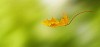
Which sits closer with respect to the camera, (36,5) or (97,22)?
(97,22)

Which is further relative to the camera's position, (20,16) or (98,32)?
(20,16)

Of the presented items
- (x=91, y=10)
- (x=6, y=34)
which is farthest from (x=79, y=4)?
(x=6, y=34)

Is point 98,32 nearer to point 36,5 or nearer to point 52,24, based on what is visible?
point 52,24

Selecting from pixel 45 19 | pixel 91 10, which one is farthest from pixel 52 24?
pixel 91 10

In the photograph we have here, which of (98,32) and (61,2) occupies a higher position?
(61,2)

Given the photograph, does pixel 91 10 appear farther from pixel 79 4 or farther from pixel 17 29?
pixel 17 29

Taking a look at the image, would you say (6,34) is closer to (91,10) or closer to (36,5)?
(36,5)

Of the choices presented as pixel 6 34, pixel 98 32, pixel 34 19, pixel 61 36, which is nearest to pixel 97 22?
pixel 98 32

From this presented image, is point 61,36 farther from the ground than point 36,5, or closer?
closer
